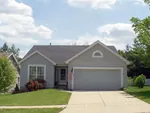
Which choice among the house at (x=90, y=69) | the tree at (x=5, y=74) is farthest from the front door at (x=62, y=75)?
the tree at (x=5, y=74)

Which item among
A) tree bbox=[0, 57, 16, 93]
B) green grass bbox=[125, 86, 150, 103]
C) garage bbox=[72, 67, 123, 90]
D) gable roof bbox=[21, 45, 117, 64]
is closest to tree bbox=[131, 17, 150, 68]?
green grass bbox=[125, 86, 150, 103]

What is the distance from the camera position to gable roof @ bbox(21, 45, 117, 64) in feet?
127

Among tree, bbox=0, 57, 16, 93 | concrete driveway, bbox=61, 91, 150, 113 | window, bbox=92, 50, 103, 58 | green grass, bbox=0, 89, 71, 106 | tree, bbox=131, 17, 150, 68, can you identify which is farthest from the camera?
window, bbox=92, 50, 103, 58

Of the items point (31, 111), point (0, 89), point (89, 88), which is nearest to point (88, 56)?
point (89, 88)

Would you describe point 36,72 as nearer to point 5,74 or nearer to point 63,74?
point 63,74

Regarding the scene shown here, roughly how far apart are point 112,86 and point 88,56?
4.47 m

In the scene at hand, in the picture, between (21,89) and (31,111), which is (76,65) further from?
(31,111)

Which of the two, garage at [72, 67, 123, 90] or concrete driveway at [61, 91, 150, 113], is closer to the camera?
concrete driveway at [61, 91, 150, 113]

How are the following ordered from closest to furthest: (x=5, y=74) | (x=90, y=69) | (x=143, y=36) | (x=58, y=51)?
(x=5, y=74), (x=143, y=36), (x=90, y=69), (x=58, y=51)

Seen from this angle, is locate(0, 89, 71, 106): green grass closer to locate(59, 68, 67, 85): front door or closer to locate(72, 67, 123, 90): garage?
locate(72, 67, 123, 90): garage

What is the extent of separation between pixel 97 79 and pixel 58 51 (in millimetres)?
7503

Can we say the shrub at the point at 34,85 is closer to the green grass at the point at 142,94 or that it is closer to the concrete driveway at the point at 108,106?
the green grass at the point at 142,94

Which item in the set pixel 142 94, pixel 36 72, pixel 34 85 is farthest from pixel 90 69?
pixel 142 94

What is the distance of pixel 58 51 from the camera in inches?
1608
